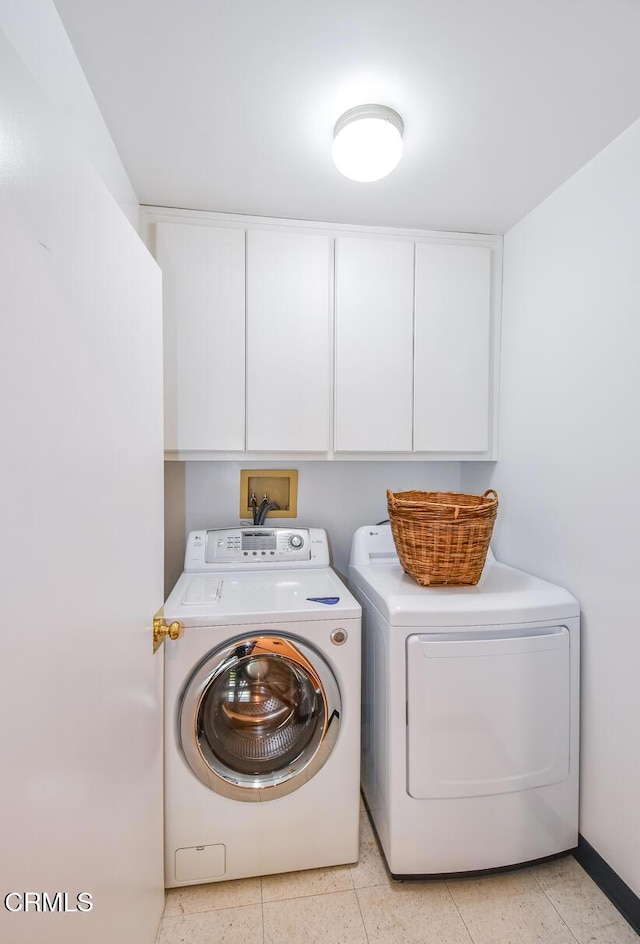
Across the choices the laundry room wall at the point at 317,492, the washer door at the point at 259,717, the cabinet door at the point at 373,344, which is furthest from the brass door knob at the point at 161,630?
the cabinet door at the point at 373,344

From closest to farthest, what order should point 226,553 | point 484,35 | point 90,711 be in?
point 90,711
point 484,35
point 226,553

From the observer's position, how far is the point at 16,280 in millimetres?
571

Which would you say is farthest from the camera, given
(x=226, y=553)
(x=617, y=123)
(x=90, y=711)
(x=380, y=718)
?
(x=226, y=553)

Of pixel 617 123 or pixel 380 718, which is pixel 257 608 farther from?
pixel 617 123

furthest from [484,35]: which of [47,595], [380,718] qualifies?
[380,718]

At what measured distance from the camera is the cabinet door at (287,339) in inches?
73.9

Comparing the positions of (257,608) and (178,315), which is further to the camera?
(178,315)

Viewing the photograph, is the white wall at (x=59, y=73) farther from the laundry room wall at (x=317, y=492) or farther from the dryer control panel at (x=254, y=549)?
the dryer control panel at (x=254, y=549)

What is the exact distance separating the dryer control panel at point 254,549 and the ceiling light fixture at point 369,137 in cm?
142

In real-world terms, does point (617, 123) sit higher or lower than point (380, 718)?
higher

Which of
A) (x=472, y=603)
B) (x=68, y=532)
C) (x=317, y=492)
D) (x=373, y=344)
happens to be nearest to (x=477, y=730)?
(x=472, y=603)

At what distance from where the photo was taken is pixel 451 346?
2.02 metres

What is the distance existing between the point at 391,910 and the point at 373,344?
2.01 metres

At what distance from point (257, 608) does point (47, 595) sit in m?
0.90
